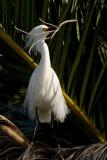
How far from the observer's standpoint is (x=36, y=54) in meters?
3.54

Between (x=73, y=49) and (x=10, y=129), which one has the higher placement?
(x=73, y=49)

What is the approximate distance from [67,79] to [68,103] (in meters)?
0.15

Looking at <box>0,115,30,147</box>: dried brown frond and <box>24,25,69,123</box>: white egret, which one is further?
<box>24,25,69,123</box>: white egret

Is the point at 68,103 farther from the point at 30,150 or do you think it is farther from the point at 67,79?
the point at 30,150

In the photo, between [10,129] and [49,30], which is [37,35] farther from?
[10,129]

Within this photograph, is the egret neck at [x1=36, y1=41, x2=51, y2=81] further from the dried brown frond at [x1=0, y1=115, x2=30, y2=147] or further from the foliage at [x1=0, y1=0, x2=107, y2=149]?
the dried brown frond at [x1=0, y1=115, x2=30, y2=147]

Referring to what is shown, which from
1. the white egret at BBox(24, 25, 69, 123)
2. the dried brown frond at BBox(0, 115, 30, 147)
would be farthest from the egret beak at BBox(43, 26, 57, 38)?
the dried brown frond at BBox(0, 115, 30, 147)

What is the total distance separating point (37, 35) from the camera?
3336 mm

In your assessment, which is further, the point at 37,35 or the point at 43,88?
the point at 43,88

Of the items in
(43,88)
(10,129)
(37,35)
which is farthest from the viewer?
(43,88)

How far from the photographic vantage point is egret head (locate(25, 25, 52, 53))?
3.25m

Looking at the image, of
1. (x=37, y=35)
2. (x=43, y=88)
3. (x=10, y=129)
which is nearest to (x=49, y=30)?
(x=37, y=35)

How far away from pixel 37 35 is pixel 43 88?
0.40m

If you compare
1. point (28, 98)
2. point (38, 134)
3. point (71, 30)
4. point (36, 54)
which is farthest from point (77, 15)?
point (38, 134)
